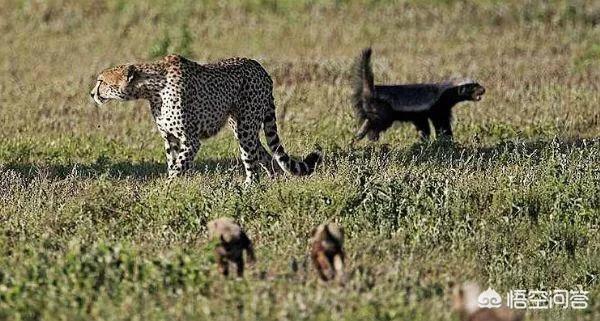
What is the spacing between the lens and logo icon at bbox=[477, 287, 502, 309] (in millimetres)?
8152

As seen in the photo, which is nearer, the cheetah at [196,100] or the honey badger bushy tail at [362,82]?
the cheetah at [196,100]

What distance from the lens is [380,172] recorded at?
11.2 meters

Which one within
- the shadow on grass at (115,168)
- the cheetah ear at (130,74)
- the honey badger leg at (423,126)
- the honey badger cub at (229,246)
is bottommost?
the honey badger leg at (423,126)

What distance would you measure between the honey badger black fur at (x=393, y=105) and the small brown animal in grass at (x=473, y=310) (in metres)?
7.64

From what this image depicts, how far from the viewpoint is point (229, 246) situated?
8.26 metres

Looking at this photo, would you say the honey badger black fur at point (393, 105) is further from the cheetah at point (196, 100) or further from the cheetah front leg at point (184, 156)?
the cheetah front leg at point (184, 156)

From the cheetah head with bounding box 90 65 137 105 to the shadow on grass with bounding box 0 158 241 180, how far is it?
2.28ft

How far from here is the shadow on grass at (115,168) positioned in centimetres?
1288

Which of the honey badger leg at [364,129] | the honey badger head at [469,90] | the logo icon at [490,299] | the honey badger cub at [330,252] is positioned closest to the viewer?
the honey badger cub at [330,252]

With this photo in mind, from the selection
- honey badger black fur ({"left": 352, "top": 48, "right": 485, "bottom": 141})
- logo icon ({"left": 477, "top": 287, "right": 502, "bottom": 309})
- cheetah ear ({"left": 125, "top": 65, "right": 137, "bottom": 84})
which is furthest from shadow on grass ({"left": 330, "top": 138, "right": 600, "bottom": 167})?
logo icon ({"left": 477, "top": 287, "right": 502, "bottom": 309})

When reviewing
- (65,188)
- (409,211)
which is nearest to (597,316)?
(409,211)

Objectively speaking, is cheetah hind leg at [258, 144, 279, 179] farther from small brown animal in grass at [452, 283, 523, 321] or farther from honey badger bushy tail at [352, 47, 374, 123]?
small brown animal in grass at [452, 283, 523, 321]

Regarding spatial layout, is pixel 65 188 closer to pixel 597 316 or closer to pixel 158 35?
pixel 597 316

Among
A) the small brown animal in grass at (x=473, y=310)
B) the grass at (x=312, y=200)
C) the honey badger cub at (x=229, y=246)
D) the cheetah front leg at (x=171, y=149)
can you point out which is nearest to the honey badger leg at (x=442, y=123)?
the grass at (x=312, y=200)
